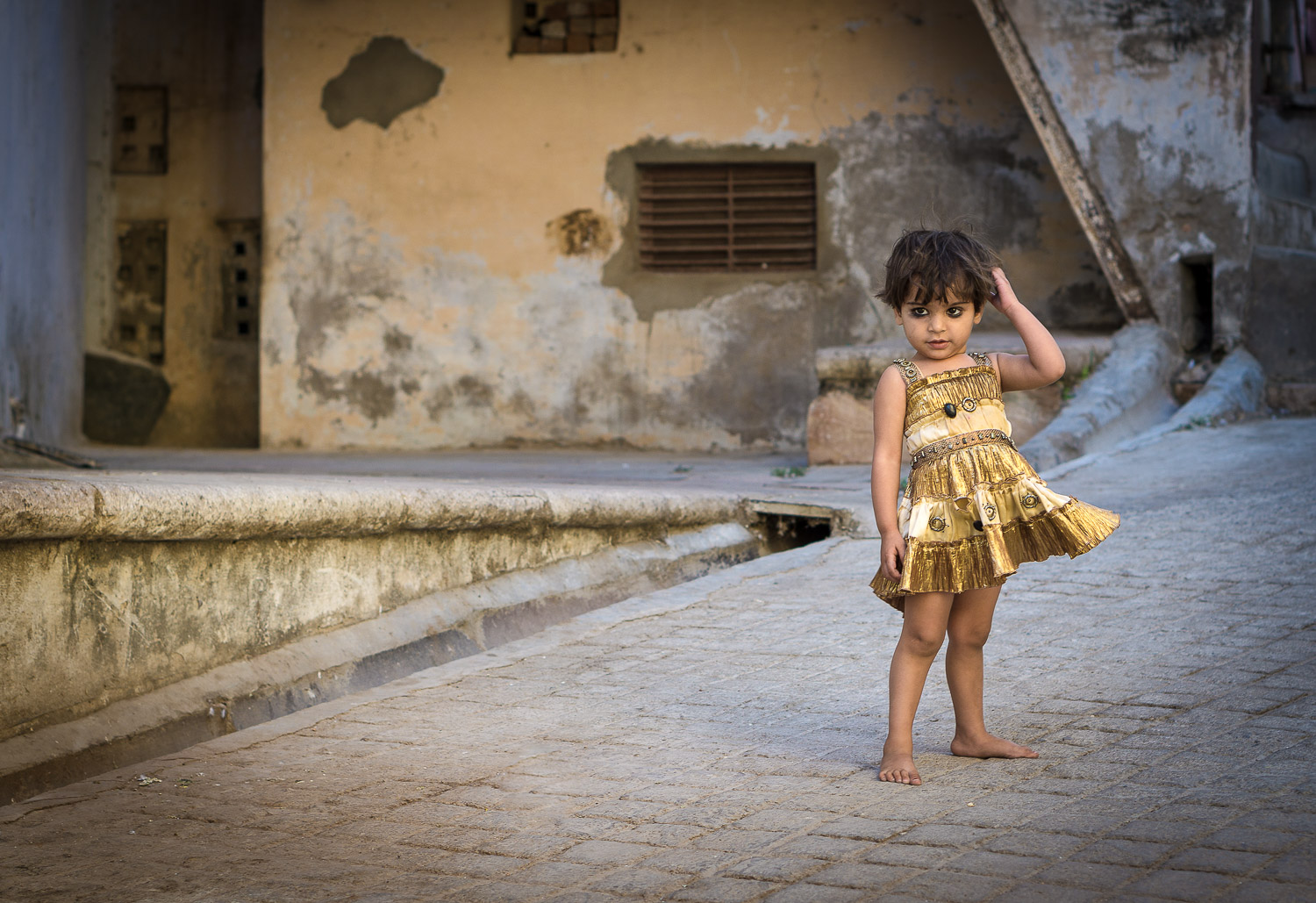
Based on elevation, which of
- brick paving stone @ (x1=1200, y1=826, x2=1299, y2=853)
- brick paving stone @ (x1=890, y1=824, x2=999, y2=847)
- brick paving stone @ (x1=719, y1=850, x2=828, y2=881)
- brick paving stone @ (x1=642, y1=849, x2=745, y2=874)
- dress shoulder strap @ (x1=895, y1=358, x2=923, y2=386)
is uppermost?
dress shoulder strap @ (x1=895, y1=358, x2=923, y2=386)

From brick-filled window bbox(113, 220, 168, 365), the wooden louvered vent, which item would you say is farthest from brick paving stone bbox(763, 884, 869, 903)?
brick-filled window bbox(113, 220, 168, 365)

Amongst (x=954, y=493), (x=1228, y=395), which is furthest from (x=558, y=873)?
(x=1228, y=395)

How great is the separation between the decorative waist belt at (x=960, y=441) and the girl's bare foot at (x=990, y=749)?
63 cm

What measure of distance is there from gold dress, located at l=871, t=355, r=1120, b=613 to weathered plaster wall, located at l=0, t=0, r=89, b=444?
7.94m

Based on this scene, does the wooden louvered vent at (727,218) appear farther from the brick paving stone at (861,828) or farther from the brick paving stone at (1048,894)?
the brick paving stone at (1048,894)

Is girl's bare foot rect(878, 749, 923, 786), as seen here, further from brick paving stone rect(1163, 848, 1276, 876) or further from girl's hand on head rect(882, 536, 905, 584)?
brick paving stone rect(1163, 848, 1276, 876)

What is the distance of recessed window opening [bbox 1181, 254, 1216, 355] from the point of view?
863 centimetres

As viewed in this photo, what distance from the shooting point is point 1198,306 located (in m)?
8.73

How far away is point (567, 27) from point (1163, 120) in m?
4.69

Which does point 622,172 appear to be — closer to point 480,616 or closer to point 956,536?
point 480,616

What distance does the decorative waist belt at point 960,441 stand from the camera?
292 centimetres

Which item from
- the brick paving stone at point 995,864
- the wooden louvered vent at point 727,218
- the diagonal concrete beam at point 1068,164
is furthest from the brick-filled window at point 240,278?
the brick paving stone at point 995,864

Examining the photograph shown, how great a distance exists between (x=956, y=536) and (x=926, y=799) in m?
0.57

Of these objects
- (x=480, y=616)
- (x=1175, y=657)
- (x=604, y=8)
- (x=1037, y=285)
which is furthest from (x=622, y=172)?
(x=1175, y=657)
